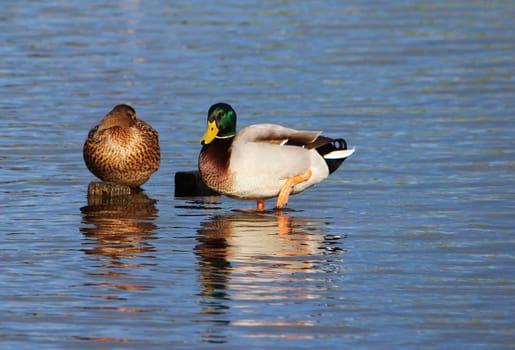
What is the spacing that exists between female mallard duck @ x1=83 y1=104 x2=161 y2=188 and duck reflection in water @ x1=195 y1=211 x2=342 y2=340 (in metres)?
1.18

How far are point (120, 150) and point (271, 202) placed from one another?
1.40 meters

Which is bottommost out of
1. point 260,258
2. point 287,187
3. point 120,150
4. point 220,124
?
point 260,258

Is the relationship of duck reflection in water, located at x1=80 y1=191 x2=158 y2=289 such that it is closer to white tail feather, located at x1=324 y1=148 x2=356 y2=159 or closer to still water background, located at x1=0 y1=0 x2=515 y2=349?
still water background, located at x1=0 y1=0 x2=515 y2=349

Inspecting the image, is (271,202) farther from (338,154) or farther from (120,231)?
(120,231)

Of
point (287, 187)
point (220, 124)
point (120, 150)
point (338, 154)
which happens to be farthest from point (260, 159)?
point (120, 150)

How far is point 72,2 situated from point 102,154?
14.7m

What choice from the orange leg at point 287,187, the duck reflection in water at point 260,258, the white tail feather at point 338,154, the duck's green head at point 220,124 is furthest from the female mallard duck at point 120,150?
the white tail feather at point 338,154

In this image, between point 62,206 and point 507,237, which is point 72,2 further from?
point 507,237

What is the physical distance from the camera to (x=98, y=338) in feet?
24.6

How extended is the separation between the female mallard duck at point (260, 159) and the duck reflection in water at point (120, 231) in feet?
2.19

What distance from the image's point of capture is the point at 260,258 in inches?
373

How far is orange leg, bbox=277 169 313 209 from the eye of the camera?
37.2 ft

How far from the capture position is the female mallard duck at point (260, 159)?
1112cm

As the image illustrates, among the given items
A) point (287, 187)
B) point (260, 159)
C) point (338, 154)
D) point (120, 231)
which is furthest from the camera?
point (338, 154)
